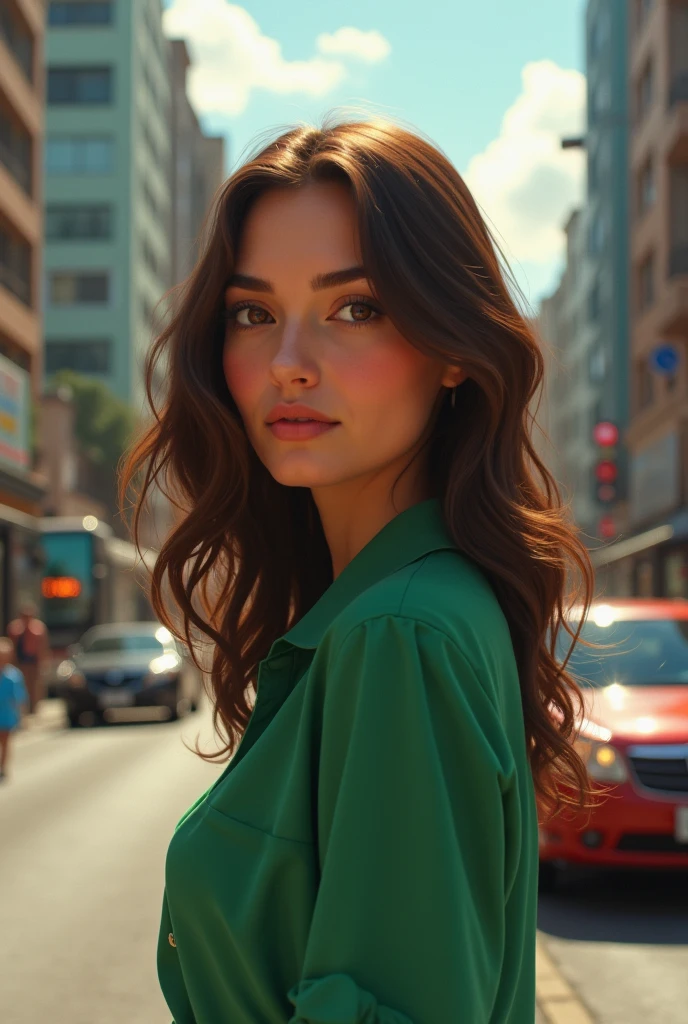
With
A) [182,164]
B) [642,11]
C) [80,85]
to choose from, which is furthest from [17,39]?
[182,164]

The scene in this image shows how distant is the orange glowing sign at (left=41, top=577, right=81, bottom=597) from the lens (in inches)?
1198

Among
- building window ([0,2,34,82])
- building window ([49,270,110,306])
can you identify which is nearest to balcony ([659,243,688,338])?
building window ([0,2,34,82])

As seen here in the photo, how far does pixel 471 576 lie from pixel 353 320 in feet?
1.11

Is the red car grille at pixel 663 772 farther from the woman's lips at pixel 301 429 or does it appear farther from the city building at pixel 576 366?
the city building at pixel 576 366

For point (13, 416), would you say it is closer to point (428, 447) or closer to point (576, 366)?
point (428, 447)

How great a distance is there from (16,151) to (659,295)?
1585 cm

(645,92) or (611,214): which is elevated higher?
(611,214)

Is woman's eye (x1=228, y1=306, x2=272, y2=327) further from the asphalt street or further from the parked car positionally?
the parked car

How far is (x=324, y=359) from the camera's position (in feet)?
5.34

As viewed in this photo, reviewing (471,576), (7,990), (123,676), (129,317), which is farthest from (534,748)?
(129,317)

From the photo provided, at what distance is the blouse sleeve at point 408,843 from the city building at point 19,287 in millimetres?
25975

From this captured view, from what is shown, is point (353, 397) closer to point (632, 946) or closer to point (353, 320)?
point (353, 320)

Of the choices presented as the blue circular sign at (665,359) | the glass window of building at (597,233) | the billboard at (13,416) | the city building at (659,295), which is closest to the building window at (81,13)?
the glass window of building at (597,233)

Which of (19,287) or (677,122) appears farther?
(19,287)
